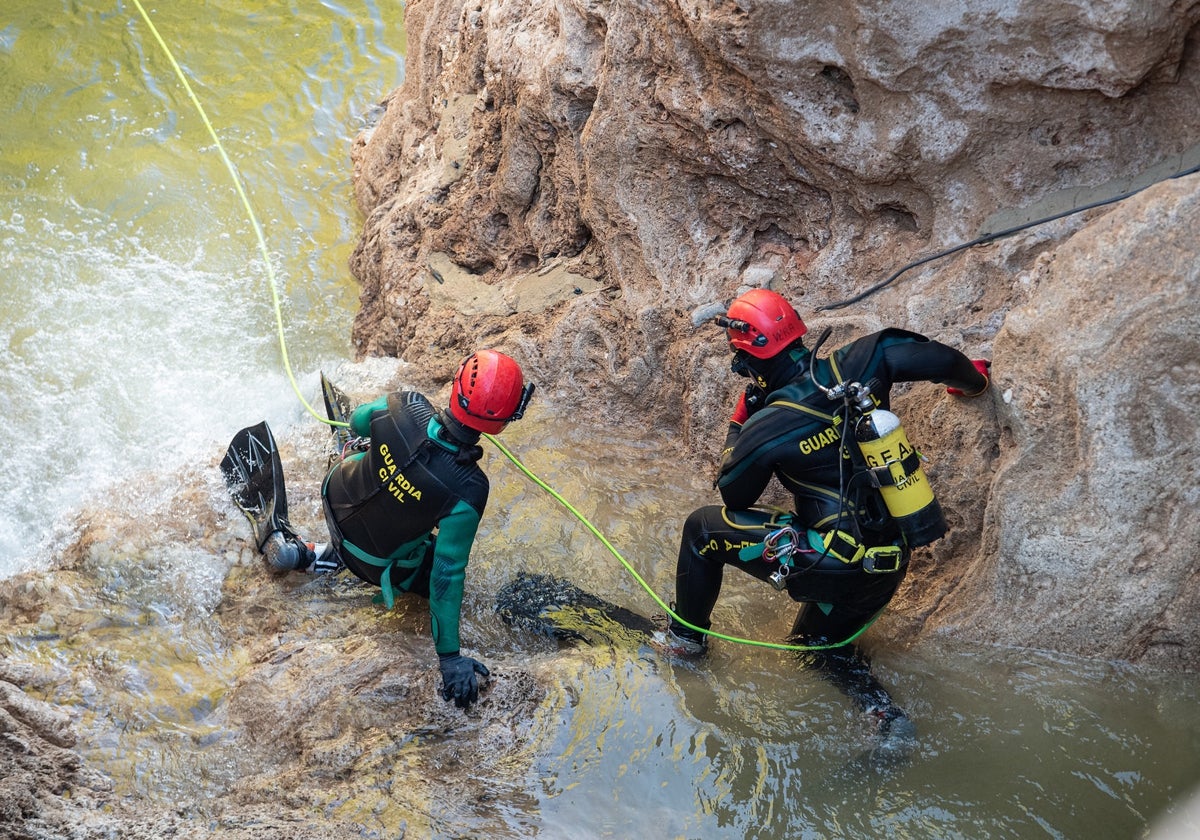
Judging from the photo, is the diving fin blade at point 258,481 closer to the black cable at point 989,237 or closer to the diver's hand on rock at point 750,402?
the diver's hand on rock at point 750,402

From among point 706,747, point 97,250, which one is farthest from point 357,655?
point 97,250

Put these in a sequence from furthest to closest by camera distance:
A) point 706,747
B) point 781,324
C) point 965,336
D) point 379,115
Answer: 1. point 379,115
2. point 965,336
3. point 781,324
4. point 706,747

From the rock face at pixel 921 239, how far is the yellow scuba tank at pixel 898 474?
0.36m

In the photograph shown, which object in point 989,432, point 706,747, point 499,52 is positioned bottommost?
point 706,747

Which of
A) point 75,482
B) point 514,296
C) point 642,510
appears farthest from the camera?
point 514,296

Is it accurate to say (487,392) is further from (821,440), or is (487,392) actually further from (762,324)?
(821,440)

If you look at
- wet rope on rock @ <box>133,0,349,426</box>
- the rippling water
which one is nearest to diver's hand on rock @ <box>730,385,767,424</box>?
wet rope on rock @ <box>133,0,349,426</box>

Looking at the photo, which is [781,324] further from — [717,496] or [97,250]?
[97,250]

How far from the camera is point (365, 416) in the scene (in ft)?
14.1

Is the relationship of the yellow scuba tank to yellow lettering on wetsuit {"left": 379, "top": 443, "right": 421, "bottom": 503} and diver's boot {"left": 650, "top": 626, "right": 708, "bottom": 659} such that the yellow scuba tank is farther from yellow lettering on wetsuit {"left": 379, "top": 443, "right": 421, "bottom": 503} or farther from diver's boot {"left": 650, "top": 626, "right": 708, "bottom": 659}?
yellow lettering on wetsuit {"left": 379, "top": 443, "right": 421, "bottom": 503}

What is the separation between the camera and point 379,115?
9578 millimetres

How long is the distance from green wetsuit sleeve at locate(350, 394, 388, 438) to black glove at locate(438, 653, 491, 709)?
1076 millimetres

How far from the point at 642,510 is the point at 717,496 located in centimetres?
43

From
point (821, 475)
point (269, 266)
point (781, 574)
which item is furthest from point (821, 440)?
point (269, 266)
